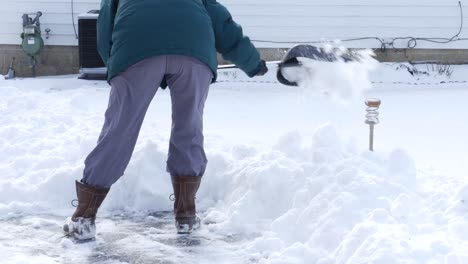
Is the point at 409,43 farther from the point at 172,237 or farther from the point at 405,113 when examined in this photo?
the point at 172,237

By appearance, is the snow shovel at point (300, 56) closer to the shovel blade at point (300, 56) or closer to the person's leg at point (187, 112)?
the shovel blade at point (300, 56)

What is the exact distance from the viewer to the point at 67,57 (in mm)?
12695

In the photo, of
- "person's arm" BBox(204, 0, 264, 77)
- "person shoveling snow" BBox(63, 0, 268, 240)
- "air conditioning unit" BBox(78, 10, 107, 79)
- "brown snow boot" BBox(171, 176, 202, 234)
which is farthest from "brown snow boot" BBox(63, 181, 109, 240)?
"air conditioning unit" BBox(78, 10, 107, 79)

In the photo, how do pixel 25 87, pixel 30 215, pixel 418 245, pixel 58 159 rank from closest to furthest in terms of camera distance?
pixel 418 245
pixel 30 215
pixel 58 159
pixel 25 87

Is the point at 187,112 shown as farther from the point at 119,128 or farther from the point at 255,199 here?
the point at 255,199

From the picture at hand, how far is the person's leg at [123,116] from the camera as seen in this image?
420 cm

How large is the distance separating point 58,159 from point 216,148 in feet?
3.78

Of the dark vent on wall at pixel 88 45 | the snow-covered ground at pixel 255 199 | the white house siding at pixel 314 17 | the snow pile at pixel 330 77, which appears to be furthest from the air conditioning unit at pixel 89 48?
the snow pile at pixel 330 77

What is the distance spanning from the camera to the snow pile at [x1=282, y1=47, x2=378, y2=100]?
5.05 m

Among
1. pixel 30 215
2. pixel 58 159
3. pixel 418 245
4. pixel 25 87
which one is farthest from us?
pixel 25 87

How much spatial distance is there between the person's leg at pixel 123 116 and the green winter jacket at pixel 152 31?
64mm

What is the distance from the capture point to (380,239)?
11.3 feet

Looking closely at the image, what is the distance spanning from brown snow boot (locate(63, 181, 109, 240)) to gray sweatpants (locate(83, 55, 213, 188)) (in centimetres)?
5

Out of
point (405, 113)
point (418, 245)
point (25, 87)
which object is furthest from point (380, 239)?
point (25, 87)
